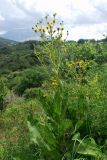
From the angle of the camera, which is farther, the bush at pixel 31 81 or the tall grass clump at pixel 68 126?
the bush at pixel 31 81

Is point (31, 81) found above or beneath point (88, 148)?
beneath

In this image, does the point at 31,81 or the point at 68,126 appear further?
the point at 31,81

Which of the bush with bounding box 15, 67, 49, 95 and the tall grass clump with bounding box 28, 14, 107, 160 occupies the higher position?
the tall grass clump with bounding box 28, 14, 107, 160

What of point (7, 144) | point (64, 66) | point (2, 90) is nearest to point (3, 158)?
point (7, 144)

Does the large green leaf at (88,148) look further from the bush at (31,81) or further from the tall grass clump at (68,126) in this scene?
the bush at (31,81)

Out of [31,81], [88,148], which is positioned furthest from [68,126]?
[31,81]

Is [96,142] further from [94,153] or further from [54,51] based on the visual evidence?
[54,51]

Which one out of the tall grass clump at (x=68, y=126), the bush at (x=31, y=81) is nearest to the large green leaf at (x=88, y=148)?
the tall grass clump at (x=68, y=126)

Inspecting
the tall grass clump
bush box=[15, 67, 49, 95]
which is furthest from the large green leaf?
bush box=[15, 67, 49, 95]

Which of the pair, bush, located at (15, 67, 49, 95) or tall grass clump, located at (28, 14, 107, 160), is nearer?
tall grass clump, located at (28, 14, 107, 160)

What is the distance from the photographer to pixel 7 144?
738 cm

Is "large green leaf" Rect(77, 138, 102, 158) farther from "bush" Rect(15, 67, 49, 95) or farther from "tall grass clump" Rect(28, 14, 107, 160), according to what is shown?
"bush" Rect(15, 67, 49, 95)

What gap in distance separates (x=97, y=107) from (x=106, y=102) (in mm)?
160

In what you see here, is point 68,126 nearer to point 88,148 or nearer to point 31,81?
point 88,148
